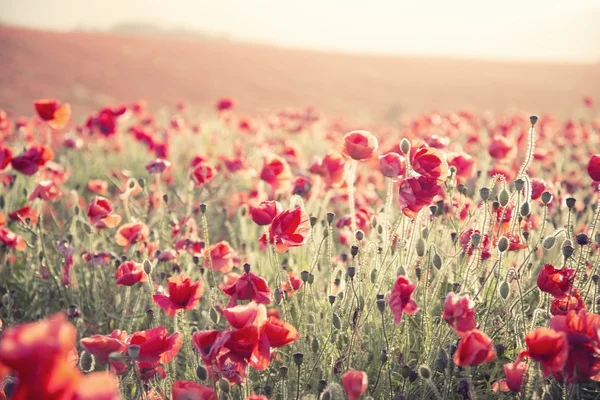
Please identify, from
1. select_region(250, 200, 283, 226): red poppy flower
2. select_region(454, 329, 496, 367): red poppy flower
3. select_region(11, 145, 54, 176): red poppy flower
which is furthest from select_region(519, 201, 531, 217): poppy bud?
select_region(11, 145, 54, 176): red poppy flower

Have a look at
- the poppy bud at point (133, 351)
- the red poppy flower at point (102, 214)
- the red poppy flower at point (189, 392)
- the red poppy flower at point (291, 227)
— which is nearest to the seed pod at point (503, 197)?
the red poppy flower at point (291, 227)

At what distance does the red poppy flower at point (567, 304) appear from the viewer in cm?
167

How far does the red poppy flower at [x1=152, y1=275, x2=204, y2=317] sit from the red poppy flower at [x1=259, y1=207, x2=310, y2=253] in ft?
1.03

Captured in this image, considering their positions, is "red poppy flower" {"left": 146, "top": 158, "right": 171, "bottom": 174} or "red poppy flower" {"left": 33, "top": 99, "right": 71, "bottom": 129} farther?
"red poppy flower" {"left": 33, "top": 99, "right": 71, "bottom": 129}

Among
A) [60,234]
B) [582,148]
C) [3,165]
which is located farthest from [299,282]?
[582,148]

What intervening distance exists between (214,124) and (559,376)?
6546 mm

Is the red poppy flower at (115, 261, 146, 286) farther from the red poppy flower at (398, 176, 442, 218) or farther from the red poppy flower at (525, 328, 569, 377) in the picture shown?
the red poppy flower at (525, 328, 569, 377)

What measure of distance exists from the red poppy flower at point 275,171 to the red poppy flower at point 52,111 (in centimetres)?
146

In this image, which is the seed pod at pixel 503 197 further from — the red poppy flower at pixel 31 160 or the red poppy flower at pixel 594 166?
Result: the red poppy flower at pixel 31 160

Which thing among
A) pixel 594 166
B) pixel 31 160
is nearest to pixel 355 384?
pixel 594 166

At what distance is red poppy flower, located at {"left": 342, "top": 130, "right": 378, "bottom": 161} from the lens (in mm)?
2174

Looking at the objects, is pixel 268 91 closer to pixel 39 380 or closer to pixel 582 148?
pixel 582 148

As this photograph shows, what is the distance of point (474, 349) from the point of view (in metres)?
1.35

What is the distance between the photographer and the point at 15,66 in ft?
61.2
